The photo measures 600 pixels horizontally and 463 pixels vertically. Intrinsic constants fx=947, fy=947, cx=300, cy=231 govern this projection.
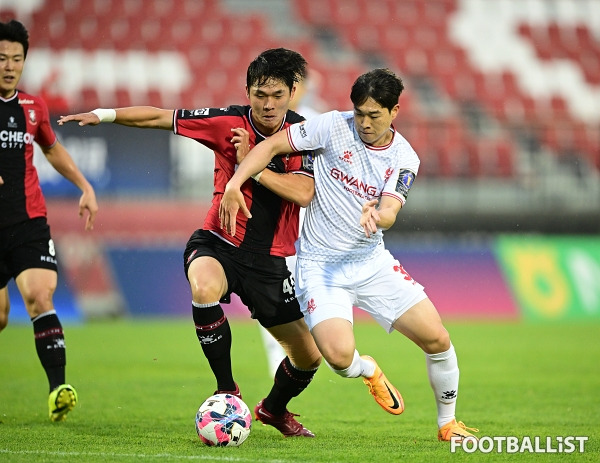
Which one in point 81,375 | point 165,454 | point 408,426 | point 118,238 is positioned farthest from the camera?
point 118,238

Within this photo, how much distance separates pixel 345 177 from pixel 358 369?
3.95 ft

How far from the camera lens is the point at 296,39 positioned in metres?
21.4

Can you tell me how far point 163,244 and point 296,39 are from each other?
26.4 ft

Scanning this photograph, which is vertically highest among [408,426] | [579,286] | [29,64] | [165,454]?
[29,64]

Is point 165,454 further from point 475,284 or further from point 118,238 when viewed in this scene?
point 475,284

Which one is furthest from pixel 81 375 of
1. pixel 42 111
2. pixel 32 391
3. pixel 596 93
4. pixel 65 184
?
pixel 596 93

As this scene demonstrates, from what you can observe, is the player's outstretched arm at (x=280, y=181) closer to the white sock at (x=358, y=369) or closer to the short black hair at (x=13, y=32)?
the white sock at (x=358, y=369)

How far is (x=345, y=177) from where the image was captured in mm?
5984

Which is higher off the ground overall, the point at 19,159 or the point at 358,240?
the point at 19,159

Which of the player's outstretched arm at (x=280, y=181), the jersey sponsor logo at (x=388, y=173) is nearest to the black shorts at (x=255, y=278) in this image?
the player's outstretched arm at (x=280, y=181)

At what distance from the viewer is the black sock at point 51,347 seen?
6.69 meters

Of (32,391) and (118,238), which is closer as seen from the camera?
(32,391)

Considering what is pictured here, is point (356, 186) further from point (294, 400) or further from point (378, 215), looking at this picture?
point (294, 400)

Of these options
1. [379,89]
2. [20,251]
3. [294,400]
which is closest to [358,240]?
[379,89]
